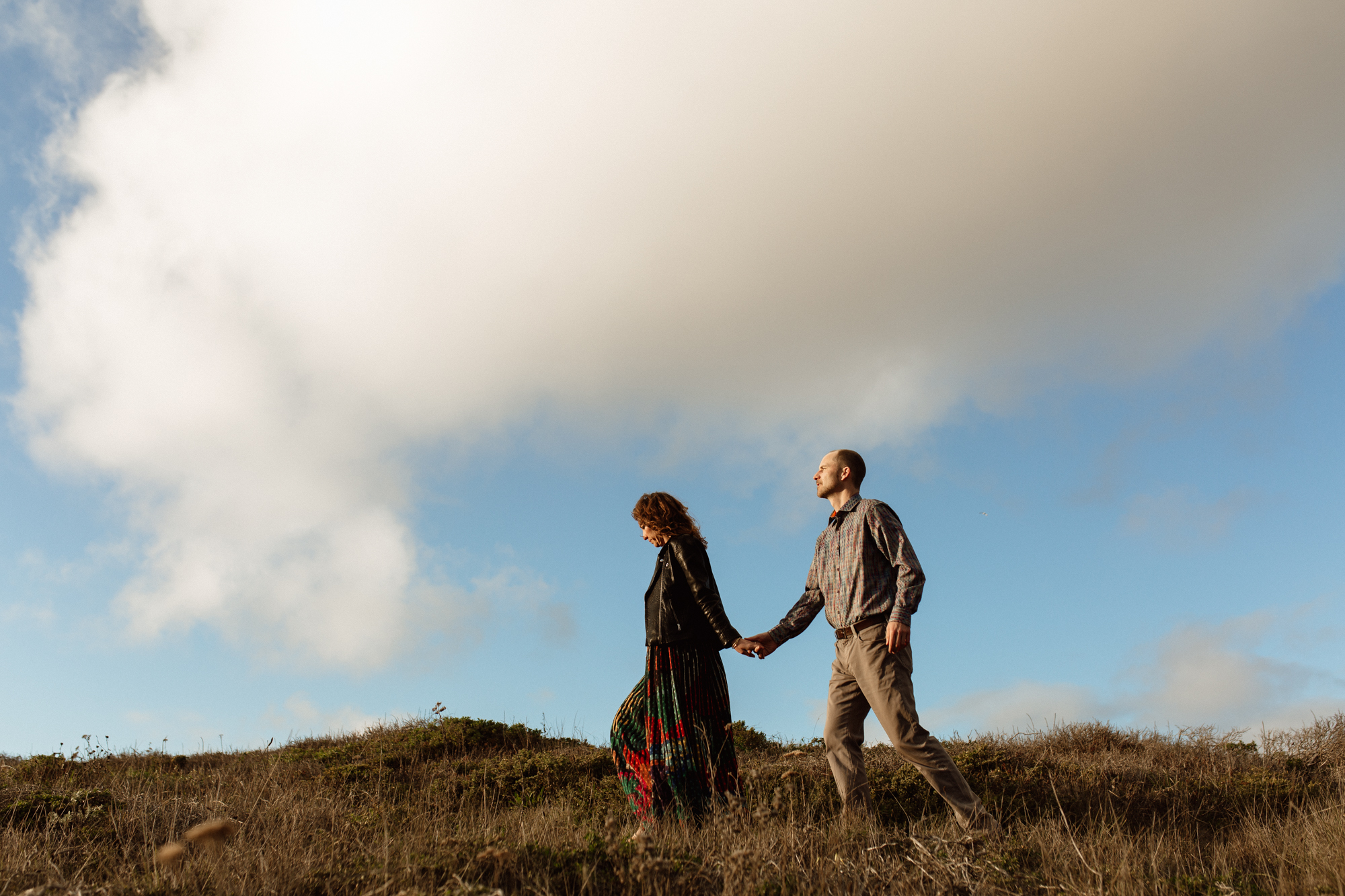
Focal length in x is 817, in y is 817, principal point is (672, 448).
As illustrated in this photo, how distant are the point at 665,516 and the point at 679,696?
47.6 inches

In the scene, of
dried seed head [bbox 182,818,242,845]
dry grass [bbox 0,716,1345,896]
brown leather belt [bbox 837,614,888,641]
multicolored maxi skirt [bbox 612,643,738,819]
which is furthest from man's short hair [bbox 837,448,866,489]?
dried seed head [bbox 182,818,242,845]

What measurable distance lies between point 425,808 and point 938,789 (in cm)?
451

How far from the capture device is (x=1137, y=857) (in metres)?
4.35

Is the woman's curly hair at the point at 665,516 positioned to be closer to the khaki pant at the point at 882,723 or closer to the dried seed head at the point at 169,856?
the khaki pant at the point at 882,723

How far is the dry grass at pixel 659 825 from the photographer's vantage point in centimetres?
377

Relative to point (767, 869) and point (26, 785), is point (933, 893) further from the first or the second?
point (26, 785)

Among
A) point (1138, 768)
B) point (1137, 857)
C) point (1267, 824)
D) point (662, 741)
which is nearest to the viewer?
point (1137, 857)

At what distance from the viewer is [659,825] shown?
16.7 feet

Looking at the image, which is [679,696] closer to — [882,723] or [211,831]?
[882,723]

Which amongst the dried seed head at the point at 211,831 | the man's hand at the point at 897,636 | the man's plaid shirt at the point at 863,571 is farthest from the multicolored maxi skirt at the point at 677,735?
the dried seed head at the point at 211,831

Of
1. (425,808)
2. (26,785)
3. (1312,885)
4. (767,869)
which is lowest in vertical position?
(1312,885)

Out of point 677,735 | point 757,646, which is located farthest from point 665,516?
point 677,735

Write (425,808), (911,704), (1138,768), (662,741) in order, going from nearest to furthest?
(911,704), (662,741), (425,808), (1138,768)

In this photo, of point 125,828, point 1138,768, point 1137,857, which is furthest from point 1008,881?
point 125,828
